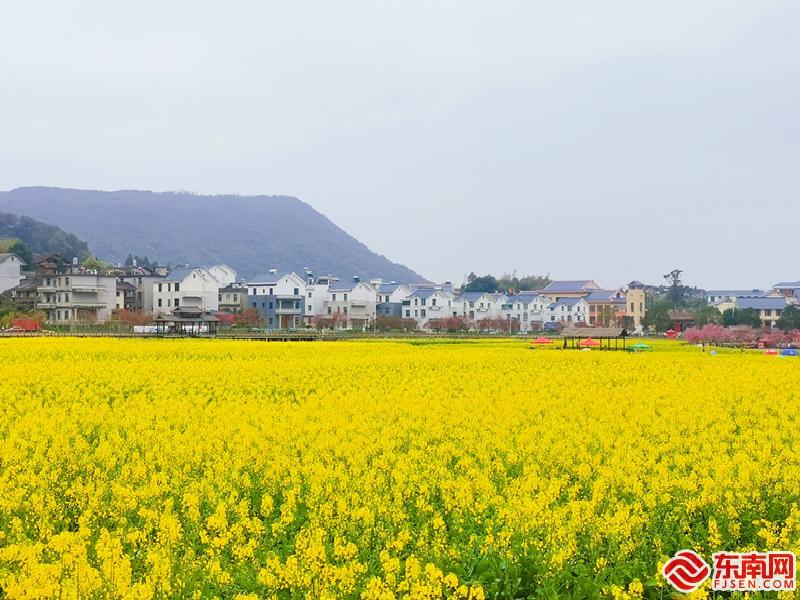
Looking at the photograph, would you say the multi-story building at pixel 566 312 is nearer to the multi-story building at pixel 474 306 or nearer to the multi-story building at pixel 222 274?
the multi-story building at pixel 474 306

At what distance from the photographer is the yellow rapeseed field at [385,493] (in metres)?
7.23

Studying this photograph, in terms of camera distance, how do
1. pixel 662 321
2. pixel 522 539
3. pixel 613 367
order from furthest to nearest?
pixel 662 321 → pixel 613 367 → pixel 522 539

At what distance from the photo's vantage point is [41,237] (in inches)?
7136

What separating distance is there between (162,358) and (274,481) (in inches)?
1044

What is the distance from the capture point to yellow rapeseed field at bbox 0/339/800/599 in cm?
723

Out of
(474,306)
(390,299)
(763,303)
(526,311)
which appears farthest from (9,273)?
(763,303)

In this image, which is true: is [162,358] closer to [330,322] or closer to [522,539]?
[522,539]

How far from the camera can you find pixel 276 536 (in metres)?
8.80

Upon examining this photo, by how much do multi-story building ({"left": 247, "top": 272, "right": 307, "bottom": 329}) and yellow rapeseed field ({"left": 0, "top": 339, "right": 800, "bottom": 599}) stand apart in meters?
97.3

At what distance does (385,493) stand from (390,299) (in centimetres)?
11870

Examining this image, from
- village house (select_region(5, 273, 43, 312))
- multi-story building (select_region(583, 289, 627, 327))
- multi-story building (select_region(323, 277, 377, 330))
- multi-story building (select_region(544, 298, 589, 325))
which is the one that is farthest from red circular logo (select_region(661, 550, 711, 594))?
multi-story building (select_region(544, 298, 589, 325))

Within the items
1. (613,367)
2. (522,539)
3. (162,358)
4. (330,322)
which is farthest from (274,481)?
(330,322)

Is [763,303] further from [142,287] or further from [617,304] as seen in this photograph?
[142,287]

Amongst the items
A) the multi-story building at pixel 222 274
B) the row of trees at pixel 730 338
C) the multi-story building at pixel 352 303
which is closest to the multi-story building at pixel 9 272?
the multi-story building at pixel 222 274
